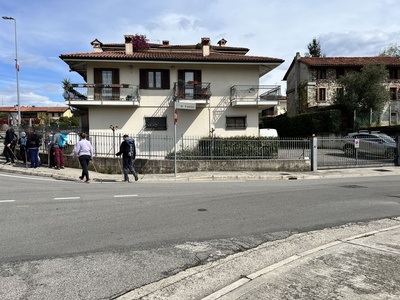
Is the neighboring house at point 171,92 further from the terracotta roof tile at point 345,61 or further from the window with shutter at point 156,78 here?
the terracotta roof tile at point 345,61

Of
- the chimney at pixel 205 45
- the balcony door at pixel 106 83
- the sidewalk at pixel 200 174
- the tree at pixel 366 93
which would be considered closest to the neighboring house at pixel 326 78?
the tree at pixel 366 93

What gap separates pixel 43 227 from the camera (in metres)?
5.98

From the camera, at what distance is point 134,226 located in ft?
20.1

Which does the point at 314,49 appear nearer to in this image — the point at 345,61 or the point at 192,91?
the point at 345,61

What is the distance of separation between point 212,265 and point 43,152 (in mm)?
15735

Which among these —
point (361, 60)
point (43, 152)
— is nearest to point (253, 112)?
point (43, 152)

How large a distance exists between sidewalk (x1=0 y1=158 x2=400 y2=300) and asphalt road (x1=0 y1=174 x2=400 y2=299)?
0.31 metres

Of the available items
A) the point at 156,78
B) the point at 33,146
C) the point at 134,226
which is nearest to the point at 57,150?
the point at 33,146

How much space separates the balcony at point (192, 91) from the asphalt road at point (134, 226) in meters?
12.4

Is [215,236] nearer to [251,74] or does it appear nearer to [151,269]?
[151,269]

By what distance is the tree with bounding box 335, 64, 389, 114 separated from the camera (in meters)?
33.8

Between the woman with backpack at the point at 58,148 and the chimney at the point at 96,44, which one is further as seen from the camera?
the chimney at the point at 96,44

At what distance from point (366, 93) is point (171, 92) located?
21.7 metres

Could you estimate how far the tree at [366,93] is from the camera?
111 ft
